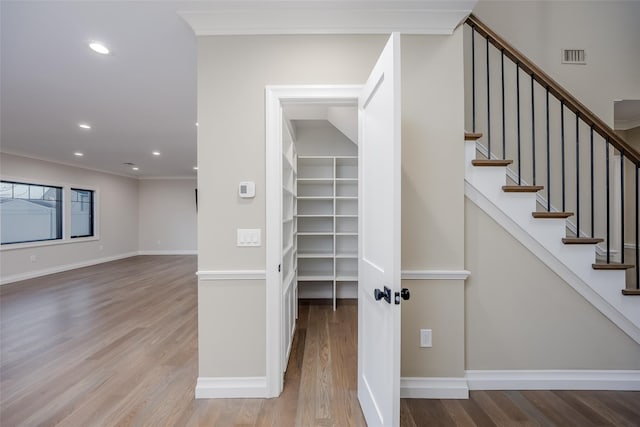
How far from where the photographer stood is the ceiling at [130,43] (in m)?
1.77

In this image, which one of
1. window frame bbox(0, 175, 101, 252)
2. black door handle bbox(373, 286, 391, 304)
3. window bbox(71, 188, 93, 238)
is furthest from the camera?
window bbox(71, 188, 93, 238)

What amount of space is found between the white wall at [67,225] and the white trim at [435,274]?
24.0ft

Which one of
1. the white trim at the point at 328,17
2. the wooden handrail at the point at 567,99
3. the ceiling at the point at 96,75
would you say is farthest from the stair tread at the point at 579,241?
the ceiling at the point at 96,75

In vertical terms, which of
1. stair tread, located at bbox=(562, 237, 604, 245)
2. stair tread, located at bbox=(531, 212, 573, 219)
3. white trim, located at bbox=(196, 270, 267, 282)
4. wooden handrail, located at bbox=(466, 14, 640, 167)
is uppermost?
wooden handrail, located at bbox=(466, 14, 640, 167)

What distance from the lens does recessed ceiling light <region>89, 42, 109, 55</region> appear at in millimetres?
2087

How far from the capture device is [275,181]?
190cm

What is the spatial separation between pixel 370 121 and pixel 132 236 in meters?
9.25

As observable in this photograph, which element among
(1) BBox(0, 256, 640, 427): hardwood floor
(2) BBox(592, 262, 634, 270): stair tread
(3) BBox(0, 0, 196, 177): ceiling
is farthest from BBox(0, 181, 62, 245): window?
(2) BBox(592, 262, 634, 270): stair tread

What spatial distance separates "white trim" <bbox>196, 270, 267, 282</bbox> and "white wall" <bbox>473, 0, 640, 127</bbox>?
3.42 meters

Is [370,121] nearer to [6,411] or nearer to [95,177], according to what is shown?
[6,411]

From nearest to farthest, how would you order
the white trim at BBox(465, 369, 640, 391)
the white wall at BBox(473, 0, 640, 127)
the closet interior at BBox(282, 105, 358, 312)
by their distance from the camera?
the white trim at BBox(465, 369, 640, 391), the white wall at BBox(473, 0, 640, 127), the closet interior at BBox(282, 105, 358, 312)

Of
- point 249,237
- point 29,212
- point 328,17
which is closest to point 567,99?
point 328,17

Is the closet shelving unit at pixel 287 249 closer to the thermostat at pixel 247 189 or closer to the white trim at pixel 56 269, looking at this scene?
the thermostat at pixel 247 189

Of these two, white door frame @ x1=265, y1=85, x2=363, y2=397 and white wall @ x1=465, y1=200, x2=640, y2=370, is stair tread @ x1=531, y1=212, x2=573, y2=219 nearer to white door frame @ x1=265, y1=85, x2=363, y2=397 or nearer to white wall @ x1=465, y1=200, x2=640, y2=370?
white wall @ x1=465, y1=200, x2=640, y2=370
